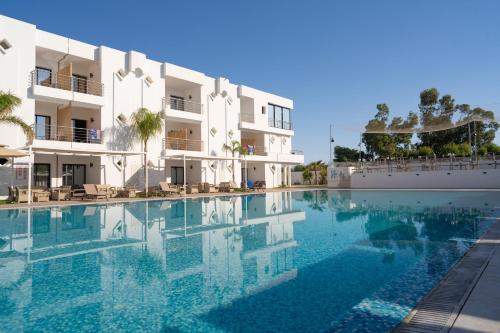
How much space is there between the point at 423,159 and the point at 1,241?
2869 cm

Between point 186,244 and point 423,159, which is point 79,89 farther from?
point 423,159

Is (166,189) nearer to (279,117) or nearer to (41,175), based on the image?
(41,175)

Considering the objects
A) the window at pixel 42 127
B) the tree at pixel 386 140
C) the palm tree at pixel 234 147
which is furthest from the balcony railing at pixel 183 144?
the tree at pixel 386 140

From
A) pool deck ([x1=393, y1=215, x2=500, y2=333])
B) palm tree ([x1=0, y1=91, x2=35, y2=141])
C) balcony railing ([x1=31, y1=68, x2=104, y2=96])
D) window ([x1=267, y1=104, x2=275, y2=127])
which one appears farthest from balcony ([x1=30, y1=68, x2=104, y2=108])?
pool deck ([x1=393, y1=215, x2=500, y2=333])

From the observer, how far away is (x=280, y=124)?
106 feet

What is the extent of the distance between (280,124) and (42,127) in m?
19.4

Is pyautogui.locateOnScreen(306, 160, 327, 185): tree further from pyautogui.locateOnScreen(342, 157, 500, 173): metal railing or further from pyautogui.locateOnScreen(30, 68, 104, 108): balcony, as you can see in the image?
pyautogui.locateOnScreen(30, 68, 104, 108): balcony

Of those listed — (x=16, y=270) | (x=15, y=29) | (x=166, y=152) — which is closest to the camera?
(x=16, y=270)

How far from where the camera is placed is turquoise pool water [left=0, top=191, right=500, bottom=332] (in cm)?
354

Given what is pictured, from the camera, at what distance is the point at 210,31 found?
60.5ft

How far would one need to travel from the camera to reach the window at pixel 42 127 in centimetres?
1803

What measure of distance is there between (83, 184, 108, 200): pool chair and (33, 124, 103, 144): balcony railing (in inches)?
116

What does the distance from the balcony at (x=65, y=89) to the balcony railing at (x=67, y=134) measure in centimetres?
144

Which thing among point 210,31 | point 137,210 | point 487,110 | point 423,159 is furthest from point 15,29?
point 423,159
